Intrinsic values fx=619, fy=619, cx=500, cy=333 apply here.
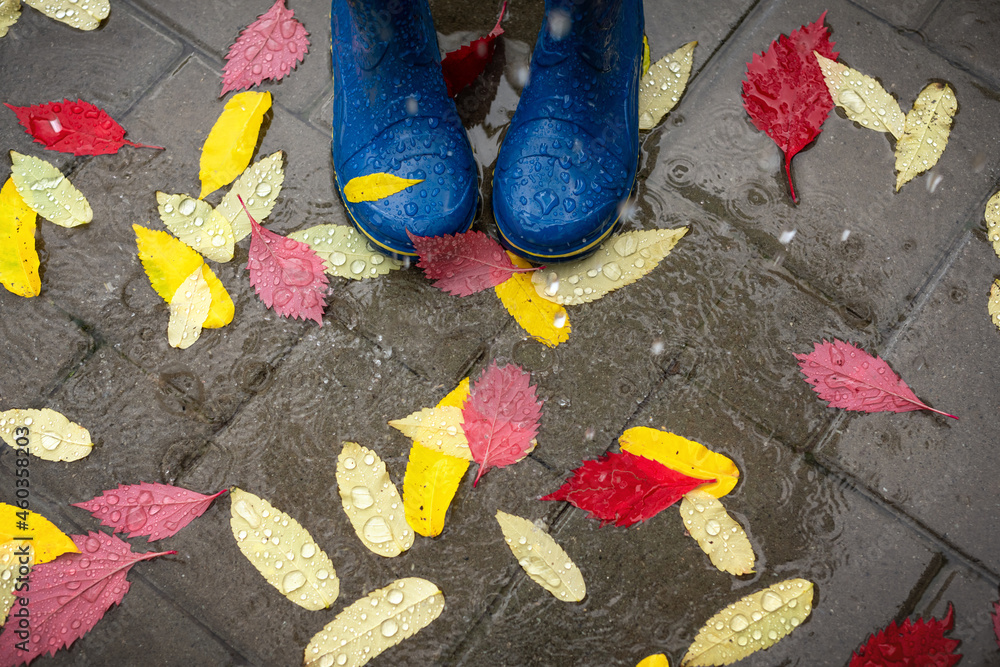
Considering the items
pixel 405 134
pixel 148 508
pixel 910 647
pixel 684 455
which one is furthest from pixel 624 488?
pixel 148 508

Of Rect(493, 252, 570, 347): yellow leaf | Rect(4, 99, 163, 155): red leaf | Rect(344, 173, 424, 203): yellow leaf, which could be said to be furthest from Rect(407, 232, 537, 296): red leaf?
Rect(4, 99, 163, 155): red leaf

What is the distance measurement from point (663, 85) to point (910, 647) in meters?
1.45

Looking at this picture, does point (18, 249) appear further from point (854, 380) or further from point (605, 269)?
point (854, 380)

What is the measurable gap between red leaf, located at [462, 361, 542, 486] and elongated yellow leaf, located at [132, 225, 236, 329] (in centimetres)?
64

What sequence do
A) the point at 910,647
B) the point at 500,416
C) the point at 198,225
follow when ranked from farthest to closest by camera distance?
the point at 198,225
the point at 500,416
the point at 910,647

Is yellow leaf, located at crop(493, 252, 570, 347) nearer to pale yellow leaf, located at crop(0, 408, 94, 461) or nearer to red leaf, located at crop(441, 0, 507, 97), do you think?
red leaf, located at crop(441, 0, 507, 97)

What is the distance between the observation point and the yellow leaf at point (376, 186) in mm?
1409

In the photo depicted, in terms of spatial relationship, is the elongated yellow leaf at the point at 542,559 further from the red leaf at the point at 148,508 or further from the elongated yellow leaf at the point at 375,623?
the red leaf at the point at 148,508

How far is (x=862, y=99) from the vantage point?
1639 mm

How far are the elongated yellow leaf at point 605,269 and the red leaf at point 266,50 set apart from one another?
911 mm

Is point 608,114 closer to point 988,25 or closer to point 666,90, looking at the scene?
point 666,90

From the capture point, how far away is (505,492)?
143 cm

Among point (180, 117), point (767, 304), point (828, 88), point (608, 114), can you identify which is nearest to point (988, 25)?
point (828, 88)

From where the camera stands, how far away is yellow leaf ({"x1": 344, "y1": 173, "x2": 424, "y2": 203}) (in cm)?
141
